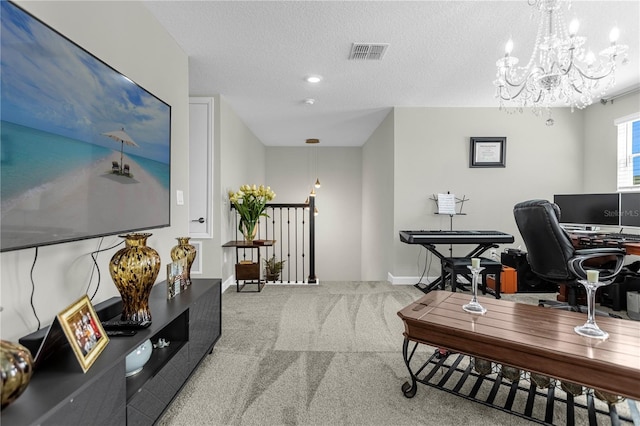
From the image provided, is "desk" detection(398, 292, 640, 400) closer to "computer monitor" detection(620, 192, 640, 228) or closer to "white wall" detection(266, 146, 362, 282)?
"computer monitor" detection(620, 192, 640, 228)

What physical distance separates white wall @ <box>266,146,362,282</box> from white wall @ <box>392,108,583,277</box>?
301 cm

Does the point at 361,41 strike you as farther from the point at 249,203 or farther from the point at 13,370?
the point at 13,370

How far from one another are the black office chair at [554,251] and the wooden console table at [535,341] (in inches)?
38.9

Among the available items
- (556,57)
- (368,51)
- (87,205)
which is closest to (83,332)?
(87,205)

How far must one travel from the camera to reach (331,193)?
7.47 metres

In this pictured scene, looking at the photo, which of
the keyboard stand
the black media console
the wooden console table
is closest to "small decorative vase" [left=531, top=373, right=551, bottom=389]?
the wooden console table

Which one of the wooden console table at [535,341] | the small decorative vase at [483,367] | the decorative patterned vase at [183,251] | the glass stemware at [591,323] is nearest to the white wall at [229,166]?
the decorative patterned vase at [183,251]

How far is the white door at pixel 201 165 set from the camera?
3.95 metres

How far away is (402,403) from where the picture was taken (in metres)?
1.75

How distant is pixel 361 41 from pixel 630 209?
11.2 feet

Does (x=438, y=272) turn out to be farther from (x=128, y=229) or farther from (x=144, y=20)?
(x=144, y=20)

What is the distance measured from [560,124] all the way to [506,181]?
1.12 metres

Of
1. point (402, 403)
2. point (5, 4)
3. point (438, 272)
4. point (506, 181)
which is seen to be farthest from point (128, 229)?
point (506, 181)

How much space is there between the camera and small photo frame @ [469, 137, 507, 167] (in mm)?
4457
